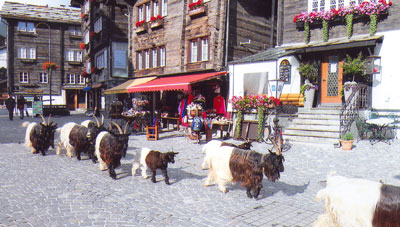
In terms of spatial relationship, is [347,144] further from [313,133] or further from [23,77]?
[23,77]

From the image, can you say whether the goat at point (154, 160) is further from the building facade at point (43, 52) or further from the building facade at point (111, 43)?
the building facade at point (43, 52)

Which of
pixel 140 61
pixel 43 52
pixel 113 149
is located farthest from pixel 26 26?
pixel 113 149

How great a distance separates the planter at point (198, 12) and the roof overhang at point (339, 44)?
5518 mm

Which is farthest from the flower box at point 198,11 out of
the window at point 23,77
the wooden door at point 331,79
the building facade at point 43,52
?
the window at point 23,77

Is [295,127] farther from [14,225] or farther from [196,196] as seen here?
[14,225]

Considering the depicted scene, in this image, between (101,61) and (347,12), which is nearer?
(347,12)

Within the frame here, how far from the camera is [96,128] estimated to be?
828 cm

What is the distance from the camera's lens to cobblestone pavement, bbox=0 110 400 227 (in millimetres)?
4594

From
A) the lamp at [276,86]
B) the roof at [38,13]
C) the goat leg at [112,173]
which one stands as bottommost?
the goat leg at [112,173]

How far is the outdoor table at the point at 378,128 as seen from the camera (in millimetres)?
11220

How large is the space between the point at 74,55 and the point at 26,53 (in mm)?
5566

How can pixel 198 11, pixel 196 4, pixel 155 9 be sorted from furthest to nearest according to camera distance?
pixel 155 9, pixel 196 4, pixel 198 11

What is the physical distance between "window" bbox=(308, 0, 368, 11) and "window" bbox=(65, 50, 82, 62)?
34.0 m

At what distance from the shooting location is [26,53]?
3928 cm
